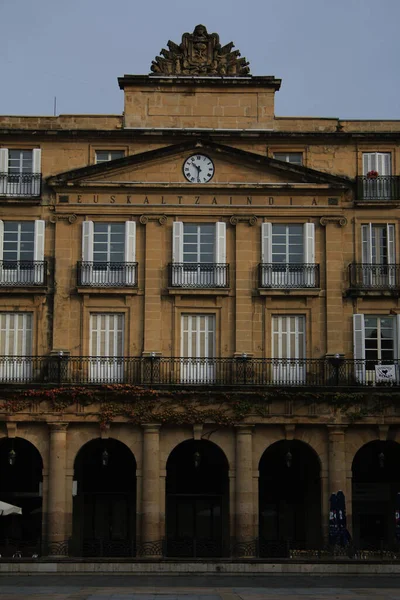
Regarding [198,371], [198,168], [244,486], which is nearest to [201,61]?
[198,168]

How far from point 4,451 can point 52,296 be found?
7560 millimetres

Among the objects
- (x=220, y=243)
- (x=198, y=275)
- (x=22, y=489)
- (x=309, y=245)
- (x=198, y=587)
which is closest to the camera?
(x=198, y=587)

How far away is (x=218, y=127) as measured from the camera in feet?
169

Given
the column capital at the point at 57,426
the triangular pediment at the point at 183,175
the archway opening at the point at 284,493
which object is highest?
the triangular pediment at the point at 183,175

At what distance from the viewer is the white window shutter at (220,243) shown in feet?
166

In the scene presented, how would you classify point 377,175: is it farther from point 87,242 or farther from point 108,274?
point 87,242

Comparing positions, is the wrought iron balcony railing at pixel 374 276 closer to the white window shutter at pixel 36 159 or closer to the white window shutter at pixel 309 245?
the white window shutter at pixel 309 245

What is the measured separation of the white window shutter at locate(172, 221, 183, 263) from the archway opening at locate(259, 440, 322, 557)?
30.9ft

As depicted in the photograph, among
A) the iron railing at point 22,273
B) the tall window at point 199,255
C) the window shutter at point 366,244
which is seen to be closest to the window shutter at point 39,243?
the iron railing at point 22,273

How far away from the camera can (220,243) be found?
50.5 meters

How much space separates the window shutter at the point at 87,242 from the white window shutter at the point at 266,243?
23.7ft

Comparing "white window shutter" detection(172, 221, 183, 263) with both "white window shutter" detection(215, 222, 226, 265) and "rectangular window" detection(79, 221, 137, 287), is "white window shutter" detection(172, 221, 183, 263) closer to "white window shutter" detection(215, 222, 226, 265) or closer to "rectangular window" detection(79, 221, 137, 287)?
"white window shutter" detection(215, 222, 226, 265)

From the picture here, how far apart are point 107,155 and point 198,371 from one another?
402 inches

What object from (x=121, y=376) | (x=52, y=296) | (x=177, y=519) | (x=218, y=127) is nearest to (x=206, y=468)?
(x=177, y=519)
